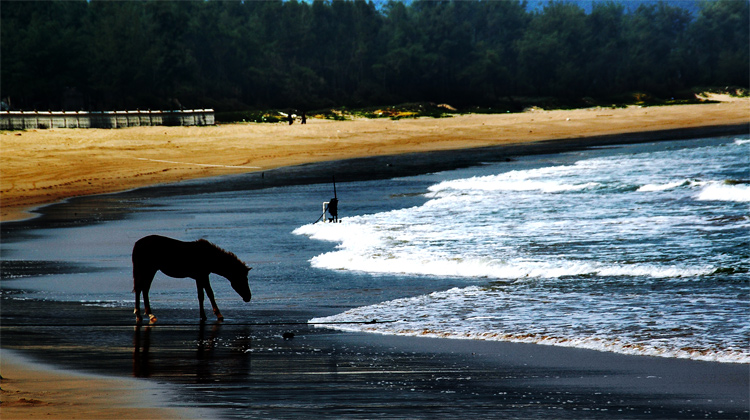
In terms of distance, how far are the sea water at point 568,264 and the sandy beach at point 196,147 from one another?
1076 cm

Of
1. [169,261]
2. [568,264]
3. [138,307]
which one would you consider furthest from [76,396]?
[568,264]

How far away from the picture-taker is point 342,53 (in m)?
128

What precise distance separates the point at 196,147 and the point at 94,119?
11.6m

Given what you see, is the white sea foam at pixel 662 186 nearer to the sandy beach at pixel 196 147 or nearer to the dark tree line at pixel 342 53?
the sandy beach at pixel 196 147

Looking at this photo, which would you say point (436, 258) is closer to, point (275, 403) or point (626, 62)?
point (275, 403)

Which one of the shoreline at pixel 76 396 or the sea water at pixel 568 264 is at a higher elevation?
the shoreline at pixel 76 396

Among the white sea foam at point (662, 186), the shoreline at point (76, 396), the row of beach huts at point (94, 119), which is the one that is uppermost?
the row of beach huts at point (94, 119)

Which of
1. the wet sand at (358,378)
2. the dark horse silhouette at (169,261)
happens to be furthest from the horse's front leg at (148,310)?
the wet sand at (358,378)

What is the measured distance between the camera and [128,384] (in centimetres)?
730

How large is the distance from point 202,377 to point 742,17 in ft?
640

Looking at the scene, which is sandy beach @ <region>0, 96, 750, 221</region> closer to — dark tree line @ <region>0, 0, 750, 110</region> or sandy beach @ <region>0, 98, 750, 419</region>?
sandy beach @ <region>0, 98, 750, 419</region>

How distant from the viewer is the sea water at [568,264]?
936cm

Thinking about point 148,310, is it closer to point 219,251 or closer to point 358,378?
point 219,251

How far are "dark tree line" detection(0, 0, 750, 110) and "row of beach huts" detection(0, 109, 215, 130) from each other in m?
20.6
